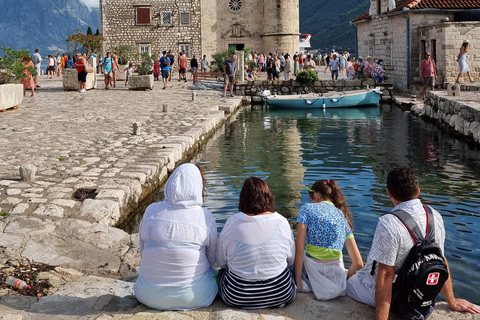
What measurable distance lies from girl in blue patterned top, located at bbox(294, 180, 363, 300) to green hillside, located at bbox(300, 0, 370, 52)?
320 ft

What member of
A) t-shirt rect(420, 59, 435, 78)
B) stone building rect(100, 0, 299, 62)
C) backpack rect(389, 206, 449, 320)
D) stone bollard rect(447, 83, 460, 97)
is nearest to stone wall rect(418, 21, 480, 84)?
t-shirt rect(420, 59, 435, 78)

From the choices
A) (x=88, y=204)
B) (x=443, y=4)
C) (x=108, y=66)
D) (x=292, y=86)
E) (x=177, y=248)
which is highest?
(x=443, y=4)

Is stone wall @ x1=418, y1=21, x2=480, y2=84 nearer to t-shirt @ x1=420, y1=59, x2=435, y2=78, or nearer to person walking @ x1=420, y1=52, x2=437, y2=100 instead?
person walking @ x1=420, y1=52, x2=437, y2=100

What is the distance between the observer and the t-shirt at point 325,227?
453cm

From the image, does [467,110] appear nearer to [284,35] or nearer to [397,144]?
[397,144]

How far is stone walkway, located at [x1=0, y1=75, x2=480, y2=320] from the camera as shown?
14.9ft

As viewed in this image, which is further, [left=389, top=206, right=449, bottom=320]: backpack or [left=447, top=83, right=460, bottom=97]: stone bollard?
[left=447, top=83, right=460, bottom=97]: stone bollard

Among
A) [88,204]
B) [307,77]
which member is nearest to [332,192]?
[88,204]

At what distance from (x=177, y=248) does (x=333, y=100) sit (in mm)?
20308

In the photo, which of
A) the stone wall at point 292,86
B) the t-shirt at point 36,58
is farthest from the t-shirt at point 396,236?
the t-shirt at point 36,58

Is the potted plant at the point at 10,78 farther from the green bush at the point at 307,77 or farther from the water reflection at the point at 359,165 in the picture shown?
the green bush at the point at 307,77

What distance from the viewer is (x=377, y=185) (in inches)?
417

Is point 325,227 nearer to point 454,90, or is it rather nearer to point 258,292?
point 258,292

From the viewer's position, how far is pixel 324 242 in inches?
179
